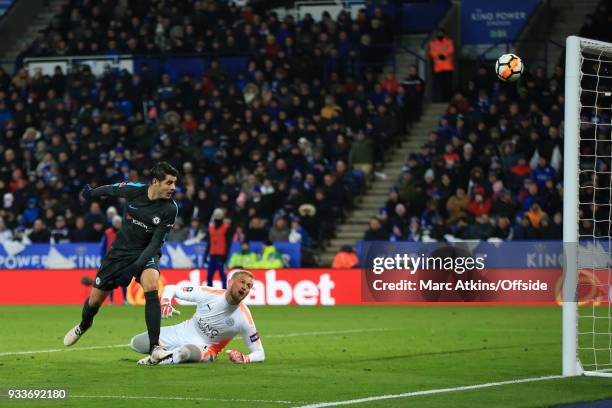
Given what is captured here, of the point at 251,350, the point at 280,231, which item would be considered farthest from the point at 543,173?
the point at 251,350

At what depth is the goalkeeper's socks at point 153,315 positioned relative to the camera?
12383mm

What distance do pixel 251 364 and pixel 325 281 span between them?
43.9ft

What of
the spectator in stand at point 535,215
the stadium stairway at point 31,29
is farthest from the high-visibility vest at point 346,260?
the stadium stairway at point 31,29

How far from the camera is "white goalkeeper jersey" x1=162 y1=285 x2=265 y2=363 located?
498 inches

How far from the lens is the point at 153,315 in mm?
12391

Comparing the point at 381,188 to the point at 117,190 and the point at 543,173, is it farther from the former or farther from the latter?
the point at 117,190

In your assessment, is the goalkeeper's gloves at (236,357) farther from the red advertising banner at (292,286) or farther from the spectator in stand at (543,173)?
the spectator in stand at (543,173)

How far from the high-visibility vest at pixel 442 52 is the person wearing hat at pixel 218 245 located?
8.43 m

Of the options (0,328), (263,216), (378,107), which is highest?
(378,107)

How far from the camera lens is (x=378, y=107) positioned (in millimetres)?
30625

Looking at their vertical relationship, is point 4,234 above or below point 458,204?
below

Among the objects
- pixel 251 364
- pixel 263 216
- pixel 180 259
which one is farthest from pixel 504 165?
pixel 251 364

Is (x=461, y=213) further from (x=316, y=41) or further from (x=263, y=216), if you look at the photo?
(x=316, y=41)

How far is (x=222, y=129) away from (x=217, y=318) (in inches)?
750
